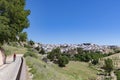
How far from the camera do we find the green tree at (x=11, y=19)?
119ft

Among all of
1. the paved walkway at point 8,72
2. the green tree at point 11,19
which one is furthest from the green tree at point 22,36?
the paved walkway at point 8,72

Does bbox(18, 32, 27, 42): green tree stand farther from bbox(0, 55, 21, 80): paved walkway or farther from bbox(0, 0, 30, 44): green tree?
bbox(0, 55, 21, 80): paved walkway

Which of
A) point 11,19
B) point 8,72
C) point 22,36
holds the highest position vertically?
point 11,19

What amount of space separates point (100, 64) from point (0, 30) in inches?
4615

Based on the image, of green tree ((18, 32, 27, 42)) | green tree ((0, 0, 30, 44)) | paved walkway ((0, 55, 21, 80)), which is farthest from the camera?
green tree ((18, 32, 27, 42))

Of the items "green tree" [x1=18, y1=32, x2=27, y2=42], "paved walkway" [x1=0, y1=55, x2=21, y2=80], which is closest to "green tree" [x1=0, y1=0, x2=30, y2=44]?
"green tree" [x1=18, y1=32, x2=27, y2=42]

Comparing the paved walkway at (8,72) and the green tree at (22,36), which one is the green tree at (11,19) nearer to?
the green tree at (22,36)

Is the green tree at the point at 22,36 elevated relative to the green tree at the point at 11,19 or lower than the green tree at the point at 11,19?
lower

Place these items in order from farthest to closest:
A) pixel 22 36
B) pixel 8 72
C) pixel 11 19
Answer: pixel 22 36, pixel 11 19, pixel 8 72

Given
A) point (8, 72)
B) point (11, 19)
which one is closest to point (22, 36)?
point (11, 19)

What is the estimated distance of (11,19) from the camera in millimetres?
38906

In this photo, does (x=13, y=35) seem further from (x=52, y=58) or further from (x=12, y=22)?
(x=52, y=58)

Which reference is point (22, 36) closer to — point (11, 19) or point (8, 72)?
point (11, 19)

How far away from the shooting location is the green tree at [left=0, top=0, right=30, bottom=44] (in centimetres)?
3631
